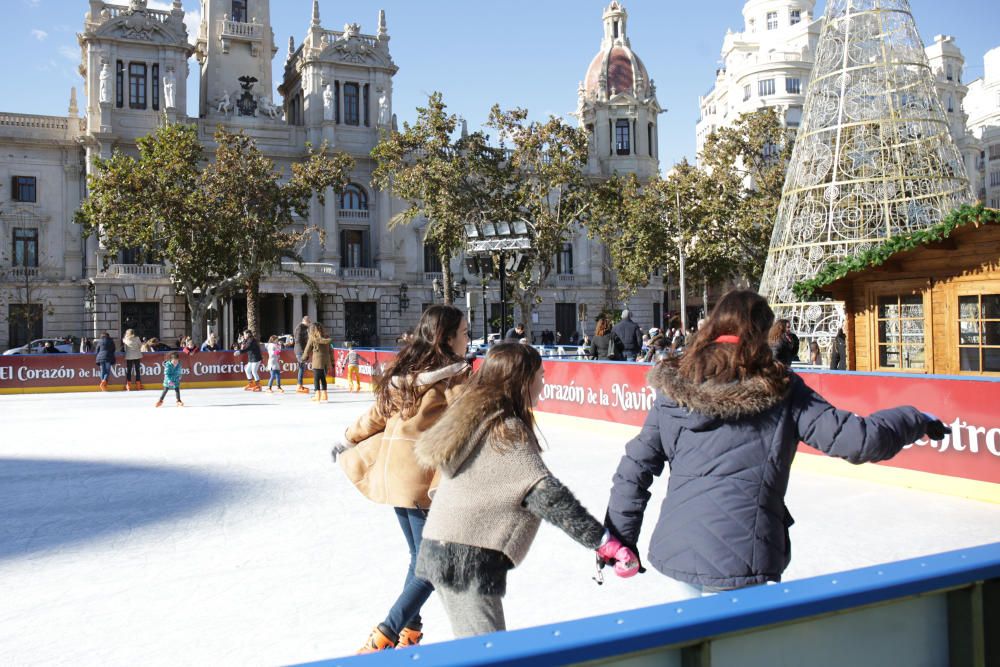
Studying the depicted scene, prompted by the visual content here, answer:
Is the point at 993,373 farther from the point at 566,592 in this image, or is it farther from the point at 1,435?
the point at 1,435

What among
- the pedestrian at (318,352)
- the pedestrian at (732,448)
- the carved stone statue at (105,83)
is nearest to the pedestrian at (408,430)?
the pedestrian at (732,448)

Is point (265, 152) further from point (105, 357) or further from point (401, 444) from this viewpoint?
point (401, 444)

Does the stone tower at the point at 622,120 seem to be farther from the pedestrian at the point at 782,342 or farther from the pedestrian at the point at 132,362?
the pedestrian at the point at 782,342

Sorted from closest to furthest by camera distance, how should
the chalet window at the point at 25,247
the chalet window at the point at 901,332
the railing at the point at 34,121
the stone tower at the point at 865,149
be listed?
the chalet window at the point at 901,332
the stone tower at the point at 865,149
the chalet window at the point at 25,247
the railing at the point at 34,121

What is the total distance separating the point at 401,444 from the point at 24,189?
4798 cm

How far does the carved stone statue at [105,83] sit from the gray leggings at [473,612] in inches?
1886

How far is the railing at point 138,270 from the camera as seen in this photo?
144 feet

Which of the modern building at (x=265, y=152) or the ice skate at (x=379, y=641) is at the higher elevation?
the modern building at (x=265, y=152)

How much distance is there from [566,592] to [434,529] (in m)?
2.76

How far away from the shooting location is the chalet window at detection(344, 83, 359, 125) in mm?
50969

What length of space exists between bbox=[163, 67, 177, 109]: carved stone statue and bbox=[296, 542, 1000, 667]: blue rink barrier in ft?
161

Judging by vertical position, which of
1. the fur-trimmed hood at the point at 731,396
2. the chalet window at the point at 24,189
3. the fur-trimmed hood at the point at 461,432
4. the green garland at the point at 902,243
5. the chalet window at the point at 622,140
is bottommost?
the fur-trimmed hood at the point at 461,432

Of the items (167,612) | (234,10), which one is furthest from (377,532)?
(234,10)

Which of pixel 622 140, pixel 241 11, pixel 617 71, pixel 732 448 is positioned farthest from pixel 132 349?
pixel 617 71
